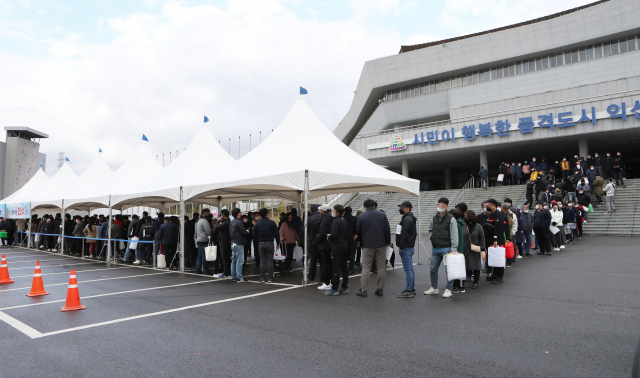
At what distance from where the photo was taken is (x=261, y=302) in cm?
710

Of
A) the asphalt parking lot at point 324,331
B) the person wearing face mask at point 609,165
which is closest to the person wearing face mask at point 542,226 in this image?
the asphalt parking lot at point 324,331

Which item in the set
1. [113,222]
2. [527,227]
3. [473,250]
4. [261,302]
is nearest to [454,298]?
[473,250]

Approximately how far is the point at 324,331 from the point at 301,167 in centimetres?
462

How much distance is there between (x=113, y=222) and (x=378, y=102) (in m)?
38.6

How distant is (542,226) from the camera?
41.8ft

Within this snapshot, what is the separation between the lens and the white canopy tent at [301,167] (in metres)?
9.07

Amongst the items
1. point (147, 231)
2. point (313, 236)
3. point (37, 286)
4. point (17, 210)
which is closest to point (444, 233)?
point (313, 236)

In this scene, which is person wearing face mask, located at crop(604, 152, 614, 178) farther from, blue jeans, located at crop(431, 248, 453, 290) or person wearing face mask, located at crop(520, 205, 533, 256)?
blue jeans, located at crop(431, 248, 453, 290)

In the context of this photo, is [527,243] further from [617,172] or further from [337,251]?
[617,172]

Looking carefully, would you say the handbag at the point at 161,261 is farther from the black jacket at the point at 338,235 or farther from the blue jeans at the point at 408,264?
the blue jeans at the point at 408,264

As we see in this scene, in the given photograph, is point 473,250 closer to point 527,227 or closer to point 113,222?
point 527,227

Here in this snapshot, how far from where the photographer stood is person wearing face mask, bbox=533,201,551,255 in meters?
12.5

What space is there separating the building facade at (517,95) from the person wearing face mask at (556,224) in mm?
18402

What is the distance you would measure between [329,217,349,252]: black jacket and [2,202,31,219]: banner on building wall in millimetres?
19819
